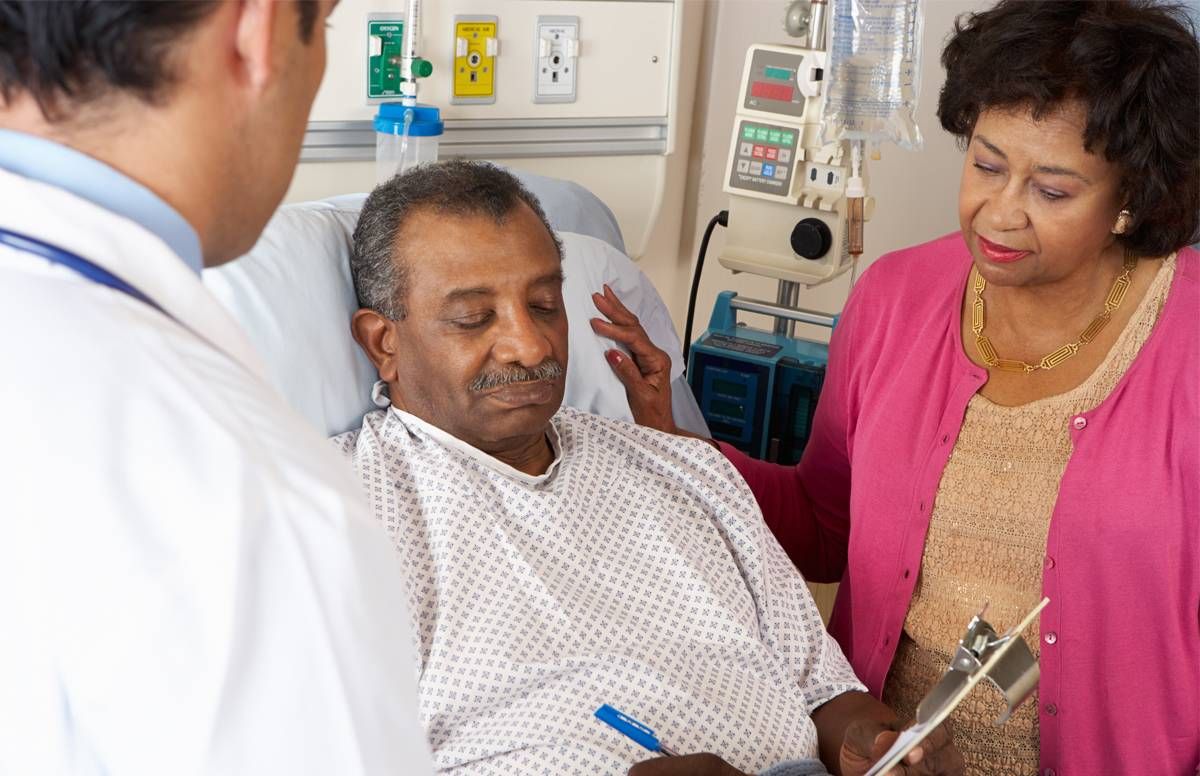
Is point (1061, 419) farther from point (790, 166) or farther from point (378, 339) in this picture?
point (378, 339)

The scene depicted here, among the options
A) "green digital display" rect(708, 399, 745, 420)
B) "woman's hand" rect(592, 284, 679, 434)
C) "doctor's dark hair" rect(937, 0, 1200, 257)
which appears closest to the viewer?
"doctor's dark hair" rect(937, 0, 1200, 257)

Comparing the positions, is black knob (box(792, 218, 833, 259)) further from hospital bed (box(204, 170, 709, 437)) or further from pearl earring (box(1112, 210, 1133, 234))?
pearl earring (box(1112, 210, 1133, 234))

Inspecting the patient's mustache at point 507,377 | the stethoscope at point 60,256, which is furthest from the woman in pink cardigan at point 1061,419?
the stethoscope at point 60,256

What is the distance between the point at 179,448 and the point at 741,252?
203cm

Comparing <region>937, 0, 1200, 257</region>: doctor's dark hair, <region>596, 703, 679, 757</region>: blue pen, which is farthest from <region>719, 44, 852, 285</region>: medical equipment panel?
<region>596, 703, 679, 757</region>: blue pen

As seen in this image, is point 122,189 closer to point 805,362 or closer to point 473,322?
point 473,322

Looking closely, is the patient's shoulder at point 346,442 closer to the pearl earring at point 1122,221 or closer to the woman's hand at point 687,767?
the woman's hand at point 687,767

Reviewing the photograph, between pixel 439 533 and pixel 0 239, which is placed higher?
pixel 0 239

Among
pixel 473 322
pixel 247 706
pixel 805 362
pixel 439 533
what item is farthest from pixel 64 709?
pixel 805 362

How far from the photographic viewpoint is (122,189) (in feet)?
2.41

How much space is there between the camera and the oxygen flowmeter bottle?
7.91 feet

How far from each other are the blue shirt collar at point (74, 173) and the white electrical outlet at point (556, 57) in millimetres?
2048

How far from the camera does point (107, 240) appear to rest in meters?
0.71

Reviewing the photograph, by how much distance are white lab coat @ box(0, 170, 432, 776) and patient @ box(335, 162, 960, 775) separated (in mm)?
809
